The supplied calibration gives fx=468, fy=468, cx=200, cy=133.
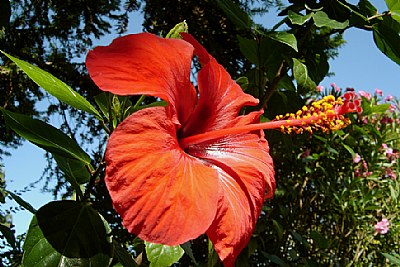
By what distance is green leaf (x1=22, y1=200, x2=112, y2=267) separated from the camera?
669mm

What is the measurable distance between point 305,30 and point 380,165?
155 centimetres

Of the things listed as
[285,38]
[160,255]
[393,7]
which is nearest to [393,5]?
[393,7]

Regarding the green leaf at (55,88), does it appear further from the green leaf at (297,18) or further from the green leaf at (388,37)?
the green leaf at (388,37)

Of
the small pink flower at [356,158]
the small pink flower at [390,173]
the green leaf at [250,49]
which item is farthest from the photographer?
the small pink flower at [390,173]

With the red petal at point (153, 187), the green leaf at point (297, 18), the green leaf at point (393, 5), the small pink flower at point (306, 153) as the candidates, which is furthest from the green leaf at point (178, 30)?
the small pink flower at point (306, 153)

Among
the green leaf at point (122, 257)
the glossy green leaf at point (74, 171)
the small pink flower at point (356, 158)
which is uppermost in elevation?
the small pink flower at point (356, 158)

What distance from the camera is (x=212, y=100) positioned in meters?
0.86

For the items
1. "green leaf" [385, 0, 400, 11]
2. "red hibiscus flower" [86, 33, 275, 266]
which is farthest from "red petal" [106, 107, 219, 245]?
"green leaf" [385, 0, 400, 11]

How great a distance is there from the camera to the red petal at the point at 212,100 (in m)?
0.83

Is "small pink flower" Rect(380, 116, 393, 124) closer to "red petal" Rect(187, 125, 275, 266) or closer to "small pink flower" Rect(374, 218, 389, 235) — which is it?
"small pink flower" Rect(374, 218, 389, 235)

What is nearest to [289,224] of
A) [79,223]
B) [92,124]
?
[92,124]

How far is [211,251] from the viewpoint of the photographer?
2.96 ft

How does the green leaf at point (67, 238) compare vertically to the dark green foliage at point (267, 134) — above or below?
below

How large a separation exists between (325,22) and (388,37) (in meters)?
0.21
